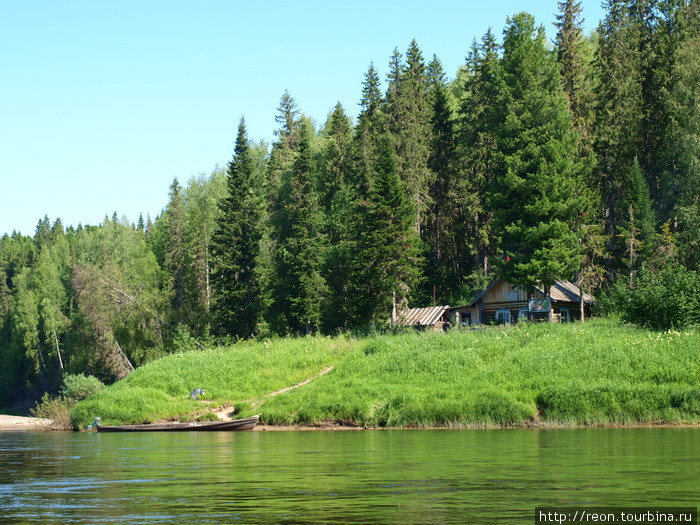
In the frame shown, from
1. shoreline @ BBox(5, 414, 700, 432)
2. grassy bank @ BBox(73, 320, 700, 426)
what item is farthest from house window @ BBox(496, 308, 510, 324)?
shoreline @ BBox(5, 414, 700, 432)

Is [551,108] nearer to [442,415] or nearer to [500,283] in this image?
[500,283]

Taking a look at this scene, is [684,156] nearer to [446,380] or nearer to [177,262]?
[446,380]

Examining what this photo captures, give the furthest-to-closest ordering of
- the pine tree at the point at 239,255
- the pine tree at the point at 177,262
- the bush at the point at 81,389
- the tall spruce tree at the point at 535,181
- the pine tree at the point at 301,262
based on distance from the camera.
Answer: the pine tree at the point at 177,262, the pine tree at the point at 239,255, the pine tree at the point at 301,262, the tall spruce tree at the point at 535,181, the bush at the point at 81,389

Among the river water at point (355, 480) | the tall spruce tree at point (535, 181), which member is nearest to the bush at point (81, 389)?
the river water at point (355, 480)

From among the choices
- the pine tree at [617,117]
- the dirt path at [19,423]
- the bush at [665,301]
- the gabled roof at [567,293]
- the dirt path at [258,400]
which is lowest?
the dirt path at [19,423]

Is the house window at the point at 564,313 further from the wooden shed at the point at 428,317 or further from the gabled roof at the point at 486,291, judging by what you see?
the wooden shed at the point at 428,317

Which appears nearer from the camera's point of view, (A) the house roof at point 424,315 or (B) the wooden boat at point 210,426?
(B) the wooden boat at point 210,426

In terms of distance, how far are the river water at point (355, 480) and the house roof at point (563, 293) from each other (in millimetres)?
37100

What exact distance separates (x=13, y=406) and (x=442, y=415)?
3701 inches

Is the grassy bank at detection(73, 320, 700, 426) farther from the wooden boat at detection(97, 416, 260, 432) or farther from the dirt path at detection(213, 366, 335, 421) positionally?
the wooden boat at detection(97, 416, 260, 432)

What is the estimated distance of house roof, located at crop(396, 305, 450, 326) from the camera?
7103cm

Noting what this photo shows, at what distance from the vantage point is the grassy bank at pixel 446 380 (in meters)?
36.2

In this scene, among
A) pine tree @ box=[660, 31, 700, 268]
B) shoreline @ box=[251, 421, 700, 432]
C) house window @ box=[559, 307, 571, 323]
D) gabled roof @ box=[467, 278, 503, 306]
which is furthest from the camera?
gabled roof @ box=[467, 278, 503, 306]

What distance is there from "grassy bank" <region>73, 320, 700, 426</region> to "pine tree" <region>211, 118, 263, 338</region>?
1809cm
